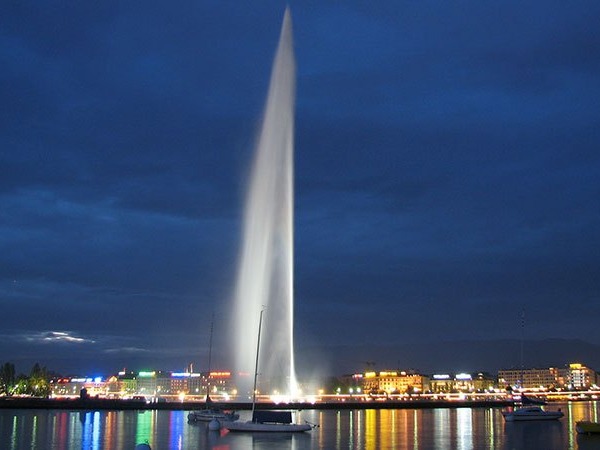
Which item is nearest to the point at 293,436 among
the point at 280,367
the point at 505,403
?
the point at 280,367

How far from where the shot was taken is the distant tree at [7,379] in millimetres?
140750

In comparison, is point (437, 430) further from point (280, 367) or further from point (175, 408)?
point (175, 408)

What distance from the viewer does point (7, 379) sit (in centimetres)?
14138

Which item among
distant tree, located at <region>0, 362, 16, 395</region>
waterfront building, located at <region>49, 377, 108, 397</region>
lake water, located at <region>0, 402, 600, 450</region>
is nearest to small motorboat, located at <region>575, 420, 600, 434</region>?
lake water, located at <region>0, 402, 600, 450</region>

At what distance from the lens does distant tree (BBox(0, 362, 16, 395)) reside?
14075cm

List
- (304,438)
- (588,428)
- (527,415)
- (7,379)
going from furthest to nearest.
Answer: (7,379) < (527,415) < (588,428) < (304,438)

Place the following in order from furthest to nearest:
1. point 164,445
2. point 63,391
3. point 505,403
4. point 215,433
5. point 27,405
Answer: point 63,391, point 505,403, point 27,405, point 215,433, point 164,445

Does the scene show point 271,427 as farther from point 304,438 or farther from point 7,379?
point 7,379

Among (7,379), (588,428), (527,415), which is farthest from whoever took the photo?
(7,379)

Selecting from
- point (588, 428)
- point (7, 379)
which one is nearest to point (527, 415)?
point (588, 428)

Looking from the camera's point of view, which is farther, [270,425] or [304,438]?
[270,425]

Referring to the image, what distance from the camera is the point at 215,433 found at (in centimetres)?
5050

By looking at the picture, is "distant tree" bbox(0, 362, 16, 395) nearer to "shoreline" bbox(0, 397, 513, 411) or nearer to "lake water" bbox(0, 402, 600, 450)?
"shoreline" bbox(0, 397, 513, 411)

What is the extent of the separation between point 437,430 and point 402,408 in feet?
185
